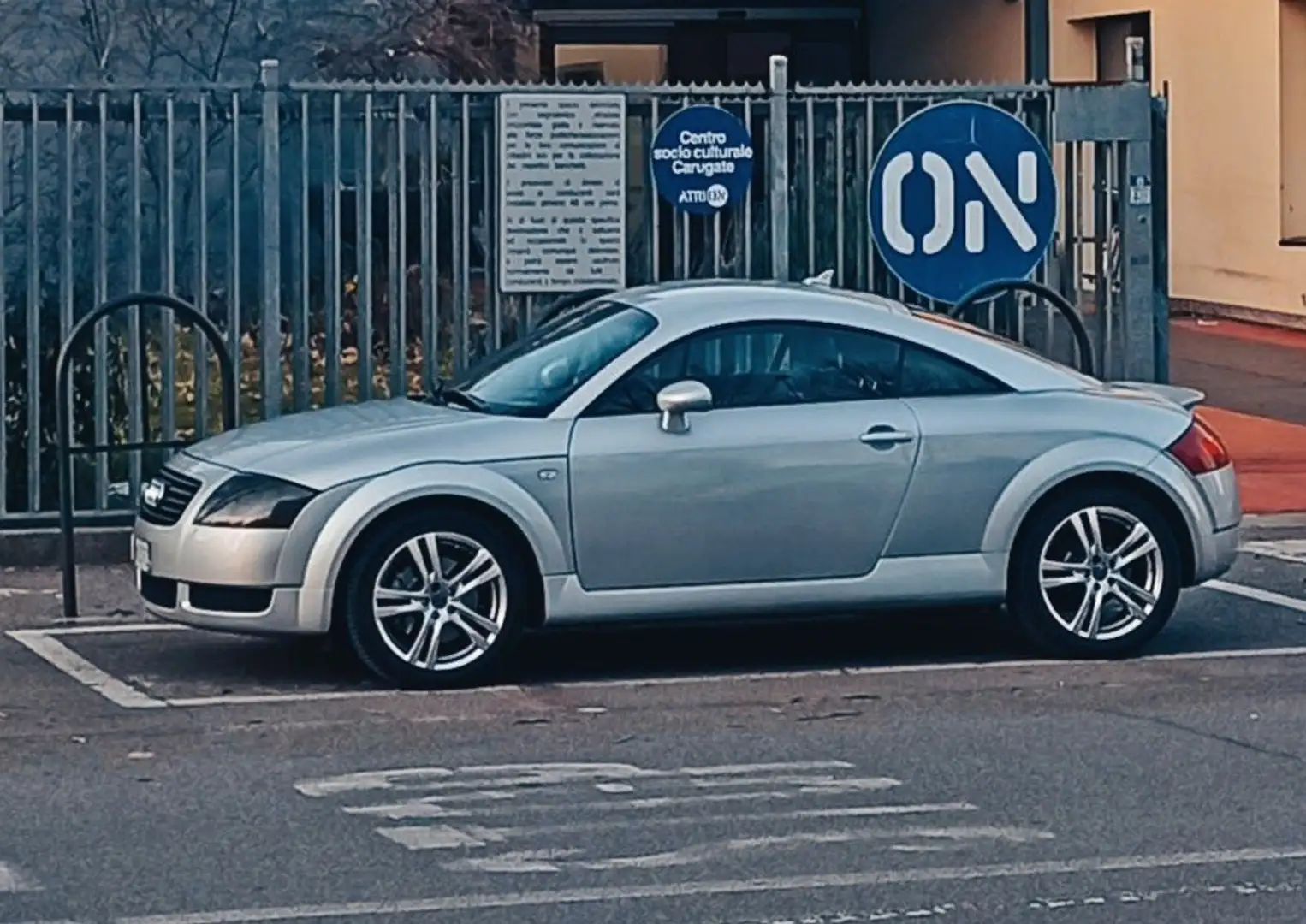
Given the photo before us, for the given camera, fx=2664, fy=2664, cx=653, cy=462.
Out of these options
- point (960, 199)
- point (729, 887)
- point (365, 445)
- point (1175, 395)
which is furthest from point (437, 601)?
point (960, 199)

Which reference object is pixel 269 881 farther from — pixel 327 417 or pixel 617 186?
pixel 617 186

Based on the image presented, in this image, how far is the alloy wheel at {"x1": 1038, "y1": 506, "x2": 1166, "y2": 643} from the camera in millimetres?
10055

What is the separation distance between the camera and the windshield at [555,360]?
32.6ft

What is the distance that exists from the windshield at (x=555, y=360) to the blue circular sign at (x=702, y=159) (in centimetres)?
313

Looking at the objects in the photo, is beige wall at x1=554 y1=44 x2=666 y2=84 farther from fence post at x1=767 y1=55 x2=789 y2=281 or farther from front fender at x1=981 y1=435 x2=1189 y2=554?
front fender at x1=981 y1=435 x2=1189 y2=554

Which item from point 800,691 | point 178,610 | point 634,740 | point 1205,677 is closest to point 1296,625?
point 1205,677

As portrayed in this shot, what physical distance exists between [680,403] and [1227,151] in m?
16.5

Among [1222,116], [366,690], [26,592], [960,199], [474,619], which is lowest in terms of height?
[366,690]

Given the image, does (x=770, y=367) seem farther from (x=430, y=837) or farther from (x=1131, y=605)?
(x=430, y=837)

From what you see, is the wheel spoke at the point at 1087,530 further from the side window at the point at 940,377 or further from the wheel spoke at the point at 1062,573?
the side window at the point at 940,377

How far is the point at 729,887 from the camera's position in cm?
682

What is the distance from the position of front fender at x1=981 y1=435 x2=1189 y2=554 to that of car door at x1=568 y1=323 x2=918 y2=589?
0.39 m

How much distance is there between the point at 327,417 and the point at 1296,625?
4.13 metres

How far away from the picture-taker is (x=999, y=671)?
1008cm
